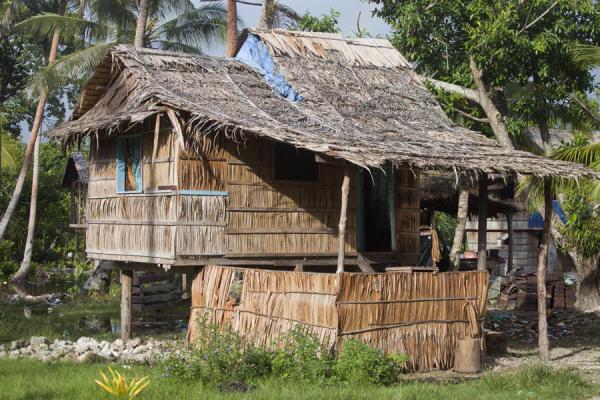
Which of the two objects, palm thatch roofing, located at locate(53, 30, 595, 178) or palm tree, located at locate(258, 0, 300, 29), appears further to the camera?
palm tree, located at locate(258, 0, 300, 29)

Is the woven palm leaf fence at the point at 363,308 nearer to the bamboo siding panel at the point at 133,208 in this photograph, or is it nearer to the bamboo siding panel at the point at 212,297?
the bamboo siding panel at the point at 212,297

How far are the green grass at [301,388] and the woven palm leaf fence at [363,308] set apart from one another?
45.1 inches

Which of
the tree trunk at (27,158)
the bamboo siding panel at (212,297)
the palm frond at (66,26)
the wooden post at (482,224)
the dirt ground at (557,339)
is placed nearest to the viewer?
the bamboo siding panel at (212,297)

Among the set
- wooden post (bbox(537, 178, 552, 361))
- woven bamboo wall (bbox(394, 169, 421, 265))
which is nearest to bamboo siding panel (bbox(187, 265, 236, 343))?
woven bamboo wall (bbox(394, 169, 421, 265))

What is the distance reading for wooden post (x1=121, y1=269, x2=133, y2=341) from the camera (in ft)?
51.6

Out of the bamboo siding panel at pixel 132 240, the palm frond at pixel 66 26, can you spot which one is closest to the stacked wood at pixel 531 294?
the bamboo siding panel at pixel 132 240

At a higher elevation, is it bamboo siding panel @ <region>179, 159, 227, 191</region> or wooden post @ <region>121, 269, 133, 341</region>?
bamboo siding panel @ <region>179, 159, 227, 191</region>

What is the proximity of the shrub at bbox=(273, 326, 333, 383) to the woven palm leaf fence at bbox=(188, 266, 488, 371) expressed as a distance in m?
0.39

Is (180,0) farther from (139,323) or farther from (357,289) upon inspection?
(357,289)

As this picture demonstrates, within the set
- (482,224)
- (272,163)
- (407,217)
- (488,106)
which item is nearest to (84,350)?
(272,163)

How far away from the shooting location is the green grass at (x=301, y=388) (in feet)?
31.9

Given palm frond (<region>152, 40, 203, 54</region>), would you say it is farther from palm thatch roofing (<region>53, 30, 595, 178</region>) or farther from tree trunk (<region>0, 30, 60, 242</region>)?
palm thatch roofing (<region>53, 30, 595, 178</region>)

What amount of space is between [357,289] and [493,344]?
11.9 feet

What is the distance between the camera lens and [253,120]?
1327 centimetres
